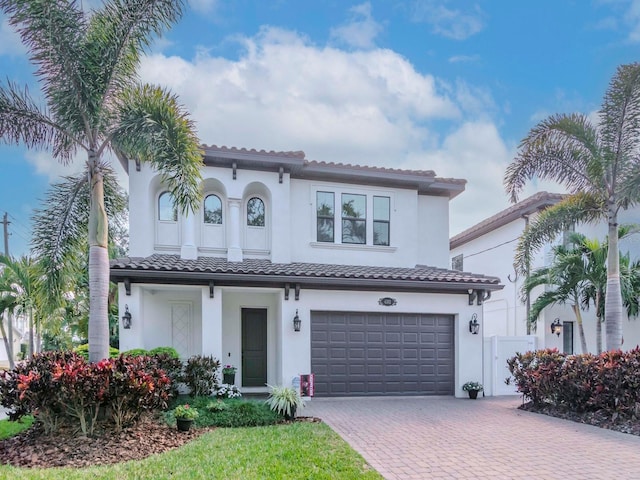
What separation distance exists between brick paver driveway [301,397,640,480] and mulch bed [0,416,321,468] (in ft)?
10.4

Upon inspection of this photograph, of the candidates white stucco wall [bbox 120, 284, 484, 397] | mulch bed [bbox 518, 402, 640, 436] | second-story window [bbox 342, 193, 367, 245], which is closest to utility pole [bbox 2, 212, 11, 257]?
white stucco wall [bbox 120, 284, 484, 397]

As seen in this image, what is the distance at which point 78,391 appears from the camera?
22.0ft

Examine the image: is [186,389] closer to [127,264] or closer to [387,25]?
[127,264]

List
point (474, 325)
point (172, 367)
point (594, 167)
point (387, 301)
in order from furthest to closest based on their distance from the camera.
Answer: point (474, 325), point (387, 301), point (594, 167), point (172, 367)

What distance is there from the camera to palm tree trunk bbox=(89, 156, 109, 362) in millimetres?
7887

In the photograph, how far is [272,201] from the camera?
44.4ft

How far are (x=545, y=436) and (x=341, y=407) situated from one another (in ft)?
15.0

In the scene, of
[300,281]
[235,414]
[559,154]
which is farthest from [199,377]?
[559,154]

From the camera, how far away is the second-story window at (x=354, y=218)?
567 inches

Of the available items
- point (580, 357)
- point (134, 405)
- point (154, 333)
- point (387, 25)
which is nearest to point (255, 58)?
point (387, 25)

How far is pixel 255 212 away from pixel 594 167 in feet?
31.4

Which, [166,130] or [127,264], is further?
[127,264]

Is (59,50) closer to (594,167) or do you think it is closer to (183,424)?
(183,424)

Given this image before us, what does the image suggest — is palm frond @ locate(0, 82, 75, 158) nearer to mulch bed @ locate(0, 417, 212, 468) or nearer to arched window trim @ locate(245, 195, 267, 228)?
mulch bed @ locate(0, 417, 212, 468)
